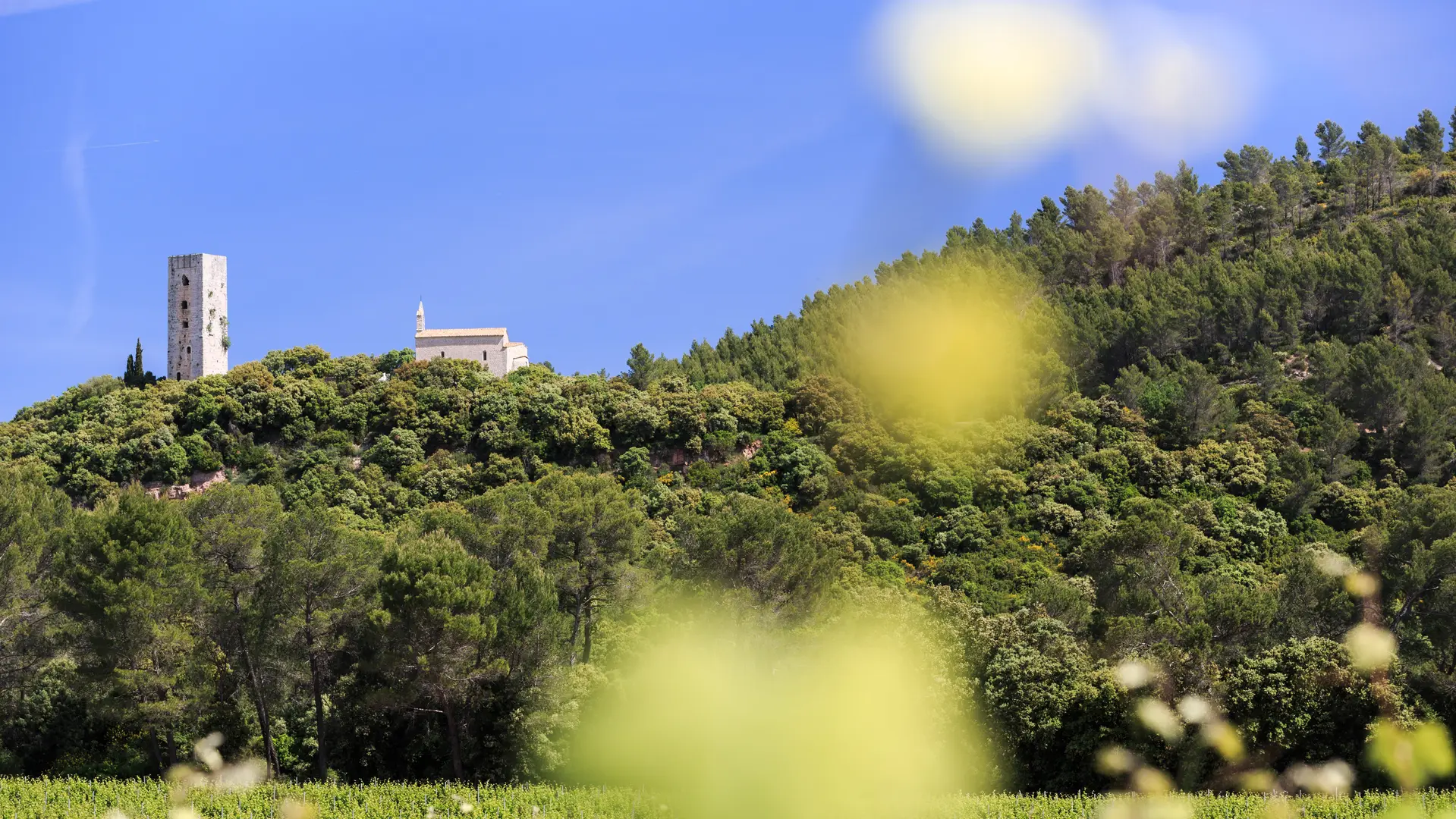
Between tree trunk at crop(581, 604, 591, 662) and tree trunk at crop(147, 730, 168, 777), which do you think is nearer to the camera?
tree trunk at crop(147, 730, 168, 777)

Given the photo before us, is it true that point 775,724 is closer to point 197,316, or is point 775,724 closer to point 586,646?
point 586,646

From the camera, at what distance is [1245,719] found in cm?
2733

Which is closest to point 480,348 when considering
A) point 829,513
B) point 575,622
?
point 829,513

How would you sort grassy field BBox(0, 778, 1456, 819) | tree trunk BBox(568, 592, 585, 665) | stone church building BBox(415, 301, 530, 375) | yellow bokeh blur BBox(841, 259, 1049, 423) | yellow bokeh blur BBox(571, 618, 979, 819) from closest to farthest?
grassy field BBox(0, 778, 1456, 819) < yellow bokeh blur BBox(571, 618, 979, 819) < tree trunk BBox(568, 592, 585, 665) < yellow bokeh blur BBox(841, 259, 1049, 423) < stone church building BBox(415, 301, 530, 375)

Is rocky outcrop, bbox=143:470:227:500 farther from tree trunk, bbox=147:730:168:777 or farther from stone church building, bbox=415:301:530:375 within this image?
tree trunk, bbox=147:730:168:777

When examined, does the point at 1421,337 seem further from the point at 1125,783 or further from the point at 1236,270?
the point at 1125,783

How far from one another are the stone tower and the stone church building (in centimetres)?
1007

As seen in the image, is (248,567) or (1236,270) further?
(1236,270)

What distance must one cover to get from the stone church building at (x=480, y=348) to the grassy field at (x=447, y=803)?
44.6 m

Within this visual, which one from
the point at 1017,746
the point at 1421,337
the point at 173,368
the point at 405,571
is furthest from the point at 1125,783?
the point at 173,368

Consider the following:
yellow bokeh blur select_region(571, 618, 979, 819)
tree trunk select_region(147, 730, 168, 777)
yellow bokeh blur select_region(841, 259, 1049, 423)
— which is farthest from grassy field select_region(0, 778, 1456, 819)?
yellow bokeh blur select_region(841, 259, 1049, 423)

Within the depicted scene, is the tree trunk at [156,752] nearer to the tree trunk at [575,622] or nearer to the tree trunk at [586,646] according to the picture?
the tree trunk at [575,622]

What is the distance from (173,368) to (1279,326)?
52.8 m

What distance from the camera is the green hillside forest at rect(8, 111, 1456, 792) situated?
95.9ft
